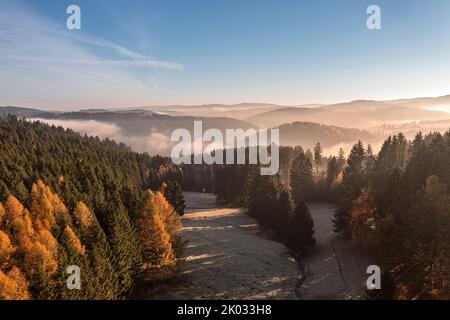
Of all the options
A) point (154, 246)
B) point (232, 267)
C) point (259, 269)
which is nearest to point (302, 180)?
point (259, 269)

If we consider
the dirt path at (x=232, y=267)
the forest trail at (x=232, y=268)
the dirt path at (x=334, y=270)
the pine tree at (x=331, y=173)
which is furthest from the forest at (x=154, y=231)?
the pine tree at (x=331, y=173)

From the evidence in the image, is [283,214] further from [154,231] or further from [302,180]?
[302,180]

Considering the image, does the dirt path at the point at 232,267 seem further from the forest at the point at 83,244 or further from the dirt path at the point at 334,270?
the forest at the point at 83,244

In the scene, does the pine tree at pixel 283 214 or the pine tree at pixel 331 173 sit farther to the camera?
the pine tree at pixel 331 173

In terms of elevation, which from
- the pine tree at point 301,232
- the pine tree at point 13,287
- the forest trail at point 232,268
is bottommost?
the forest trail at point 232,268

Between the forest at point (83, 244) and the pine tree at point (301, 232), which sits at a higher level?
the forest at point (83, 244)

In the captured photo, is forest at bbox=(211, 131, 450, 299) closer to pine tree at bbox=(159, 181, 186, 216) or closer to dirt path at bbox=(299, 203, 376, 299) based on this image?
dirt path at bbox=(299, 203, 376, 299)
